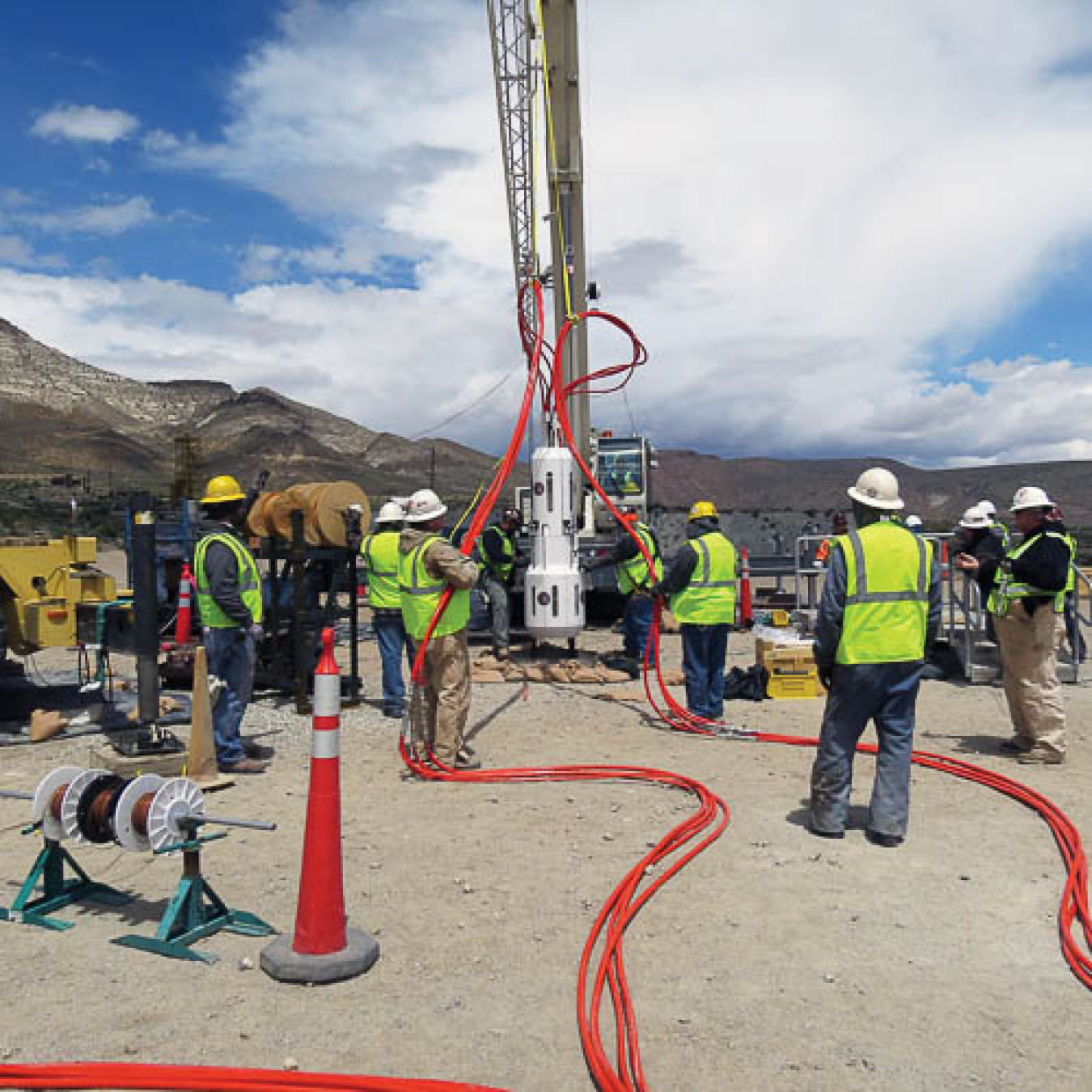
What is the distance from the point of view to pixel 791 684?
10047 mm

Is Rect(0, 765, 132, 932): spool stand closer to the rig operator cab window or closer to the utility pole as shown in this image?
the utility pole

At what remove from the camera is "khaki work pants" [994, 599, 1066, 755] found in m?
7.14

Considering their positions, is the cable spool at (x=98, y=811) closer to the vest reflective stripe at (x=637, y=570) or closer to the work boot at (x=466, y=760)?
the work boot at (x=466, y=760)

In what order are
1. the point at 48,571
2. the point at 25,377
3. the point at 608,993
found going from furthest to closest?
1. the point at 25,377
2. the point at 48,571
3. the point at 608,993

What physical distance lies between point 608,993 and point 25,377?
496ft

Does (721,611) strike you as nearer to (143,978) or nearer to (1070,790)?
(1070,790)

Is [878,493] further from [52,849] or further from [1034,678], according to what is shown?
[52,849]

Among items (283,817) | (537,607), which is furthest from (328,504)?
(283,817)

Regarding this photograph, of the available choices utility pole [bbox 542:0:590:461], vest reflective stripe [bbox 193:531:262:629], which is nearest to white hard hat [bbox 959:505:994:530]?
utility pole [bbox 542:0:590:461]

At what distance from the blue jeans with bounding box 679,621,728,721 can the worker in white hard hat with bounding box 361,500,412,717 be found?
2.54 m

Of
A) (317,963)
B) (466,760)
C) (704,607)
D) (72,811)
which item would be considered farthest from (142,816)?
(704,607)

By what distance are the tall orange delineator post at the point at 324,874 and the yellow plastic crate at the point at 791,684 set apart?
680cm

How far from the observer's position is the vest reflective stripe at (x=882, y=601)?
539 centimetres

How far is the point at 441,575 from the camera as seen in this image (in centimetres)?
682
